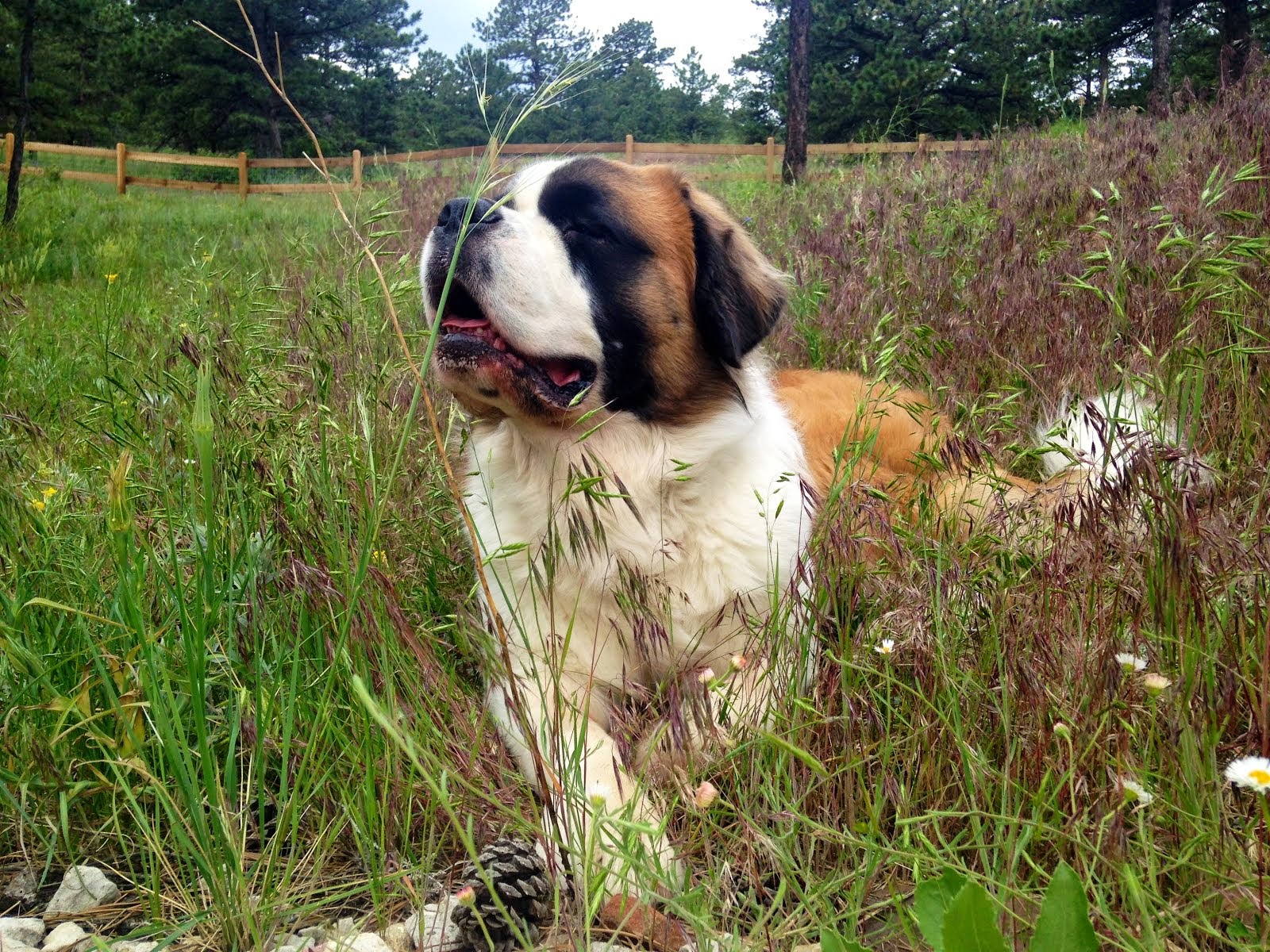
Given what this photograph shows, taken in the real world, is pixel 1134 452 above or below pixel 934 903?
above

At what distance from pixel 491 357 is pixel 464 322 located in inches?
4.9

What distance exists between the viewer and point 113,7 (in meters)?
26.6

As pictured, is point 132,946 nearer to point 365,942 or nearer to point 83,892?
point 83,892

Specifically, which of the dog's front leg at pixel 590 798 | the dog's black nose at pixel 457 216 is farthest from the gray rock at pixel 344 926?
the dog's black nose at pixel 457 216

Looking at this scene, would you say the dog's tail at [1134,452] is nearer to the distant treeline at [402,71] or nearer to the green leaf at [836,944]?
the green leaf at [836,944]

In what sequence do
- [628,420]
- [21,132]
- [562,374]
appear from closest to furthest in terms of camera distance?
[562,374], [628,420], [21,132]

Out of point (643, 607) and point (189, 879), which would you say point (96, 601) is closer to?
point (189, 879)

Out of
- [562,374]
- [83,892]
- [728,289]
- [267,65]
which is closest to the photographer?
[83,892]

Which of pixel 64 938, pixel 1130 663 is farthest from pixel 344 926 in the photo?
pixel 1130 663

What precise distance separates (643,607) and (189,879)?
72 centimetres

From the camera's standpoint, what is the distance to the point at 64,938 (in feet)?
3.81

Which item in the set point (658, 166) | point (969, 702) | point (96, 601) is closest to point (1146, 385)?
point (969, 702)

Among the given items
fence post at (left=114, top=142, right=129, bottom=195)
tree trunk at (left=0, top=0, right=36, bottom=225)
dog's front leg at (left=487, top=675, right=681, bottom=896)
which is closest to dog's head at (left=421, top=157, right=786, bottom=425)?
dog's front leg at (left=487, top=675, right=681, bottom=896)

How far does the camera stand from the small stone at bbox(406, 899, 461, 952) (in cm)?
114
